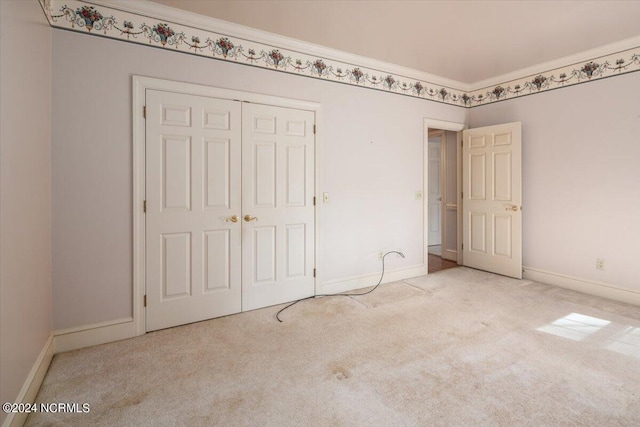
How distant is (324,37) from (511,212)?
3.25 meters

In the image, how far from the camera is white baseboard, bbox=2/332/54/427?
153cm

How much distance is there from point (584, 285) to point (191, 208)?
4.47 m

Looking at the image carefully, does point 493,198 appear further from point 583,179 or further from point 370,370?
point 370,370

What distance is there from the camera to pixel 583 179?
3729 millimetres

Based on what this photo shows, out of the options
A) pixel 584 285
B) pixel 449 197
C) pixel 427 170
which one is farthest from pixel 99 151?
pixel 584 285

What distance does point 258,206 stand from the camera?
321 cm

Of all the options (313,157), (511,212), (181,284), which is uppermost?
(313,157)

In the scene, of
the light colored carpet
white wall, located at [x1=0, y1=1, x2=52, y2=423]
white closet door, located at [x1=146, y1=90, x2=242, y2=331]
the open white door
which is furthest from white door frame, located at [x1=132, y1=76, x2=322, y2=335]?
the open white door

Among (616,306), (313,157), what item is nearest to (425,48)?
(313,157)

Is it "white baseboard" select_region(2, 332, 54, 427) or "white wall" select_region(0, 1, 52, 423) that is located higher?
"white wall" select_region(0, 1, 52, 423)

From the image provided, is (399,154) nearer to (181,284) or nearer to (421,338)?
(421,338)

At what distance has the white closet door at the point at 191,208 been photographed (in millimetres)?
2727

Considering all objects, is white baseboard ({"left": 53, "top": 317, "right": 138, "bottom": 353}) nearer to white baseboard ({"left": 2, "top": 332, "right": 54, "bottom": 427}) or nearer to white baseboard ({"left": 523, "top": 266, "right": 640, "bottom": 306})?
white baseboard ({"left": 2, "top": 332, "right": 54, "bottom": 427})

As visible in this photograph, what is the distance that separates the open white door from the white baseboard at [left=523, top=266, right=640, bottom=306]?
197mm
